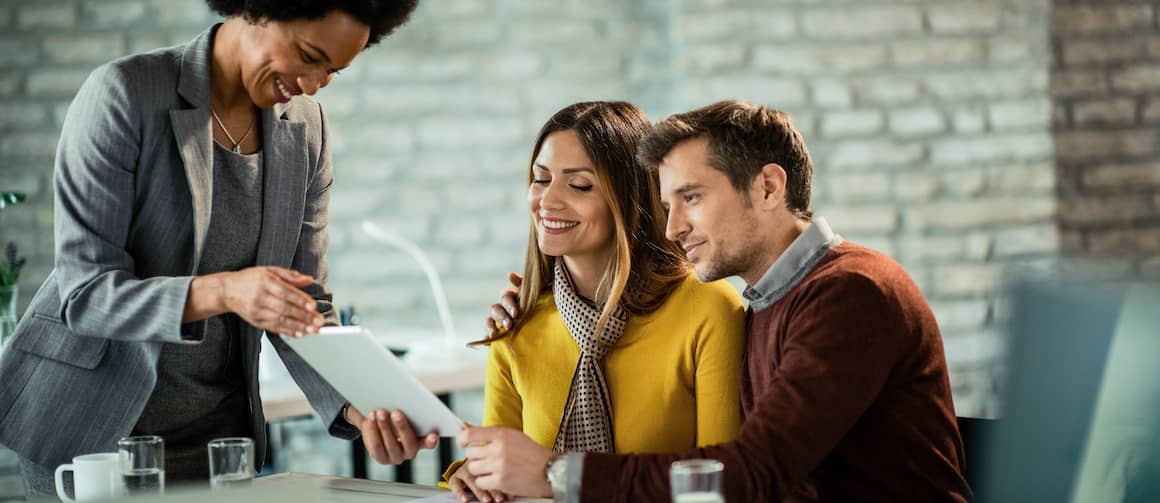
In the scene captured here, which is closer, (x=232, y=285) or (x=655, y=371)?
(x=232, y=285)

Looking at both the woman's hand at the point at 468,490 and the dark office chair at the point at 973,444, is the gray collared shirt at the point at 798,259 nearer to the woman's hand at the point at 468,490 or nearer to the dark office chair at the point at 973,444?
the dark office chair at the point at 973,444

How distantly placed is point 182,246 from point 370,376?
1.08ft

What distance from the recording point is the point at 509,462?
1.53m

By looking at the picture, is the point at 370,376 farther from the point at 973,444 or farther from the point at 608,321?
the point at 973,444

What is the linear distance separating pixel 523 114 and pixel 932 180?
125 cm

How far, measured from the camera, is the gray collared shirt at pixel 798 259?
1.70 meters

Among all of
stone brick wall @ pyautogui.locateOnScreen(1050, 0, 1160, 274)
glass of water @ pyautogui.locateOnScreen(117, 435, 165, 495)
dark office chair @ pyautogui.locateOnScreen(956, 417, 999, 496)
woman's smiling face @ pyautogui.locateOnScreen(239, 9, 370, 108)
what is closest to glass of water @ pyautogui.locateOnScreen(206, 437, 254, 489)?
glass of water @ pyautogui.locateOnScreen(117, 435, 165, 495)

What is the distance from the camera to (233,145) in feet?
5.68

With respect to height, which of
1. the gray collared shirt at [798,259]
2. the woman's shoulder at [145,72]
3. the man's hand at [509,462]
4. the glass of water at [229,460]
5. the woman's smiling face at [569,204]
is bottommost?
the man's hand at [509,462]

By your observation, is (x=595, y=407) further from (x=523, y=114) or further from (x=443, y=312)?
(x=523, y=114)

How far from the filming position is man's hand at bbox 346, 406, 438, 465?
1648mm

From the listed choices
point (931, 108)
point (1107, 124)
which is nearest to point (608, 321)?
point (931, 108)

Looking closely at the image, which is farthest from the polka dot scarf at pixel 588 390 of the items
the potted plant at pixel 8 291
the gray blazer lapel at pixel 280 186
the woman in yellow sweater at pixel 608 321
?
the potted plant at pixel 8 291

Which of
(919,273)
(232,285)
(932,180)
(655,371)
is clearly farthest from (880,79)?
(232,285)
